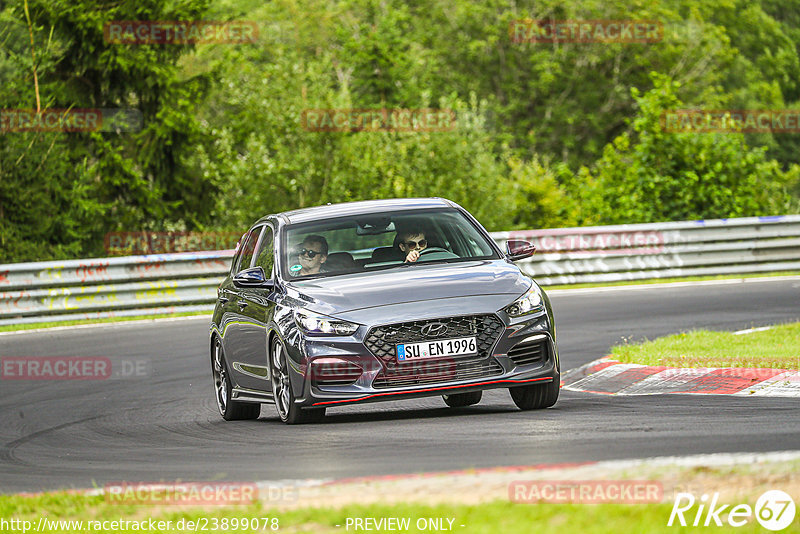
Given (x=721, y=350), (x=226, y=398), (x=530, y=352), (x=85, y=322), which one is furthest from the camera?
(x=85, y=322)

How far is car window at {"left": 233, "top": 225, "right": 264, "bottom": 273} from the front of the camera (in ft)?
40.0

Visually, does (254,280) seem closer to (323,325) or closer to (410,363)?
(323,325)

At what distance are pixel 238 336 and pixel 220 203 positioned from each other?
21826mm

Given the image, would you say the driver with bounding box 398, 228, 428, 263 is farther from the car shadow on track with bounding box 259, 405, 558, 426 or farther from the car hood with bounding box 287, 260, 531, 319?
the car shadow on track with bounding box 259, 405, 558, 426

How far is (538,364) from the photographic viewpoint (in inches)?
388

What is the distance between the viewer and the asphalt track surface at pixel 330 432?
25.2 ft

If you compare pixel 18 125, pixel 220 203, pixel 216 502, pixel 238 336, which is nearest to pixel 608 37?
pixel 220 203

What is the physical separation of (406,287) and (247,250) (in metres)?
2.90
